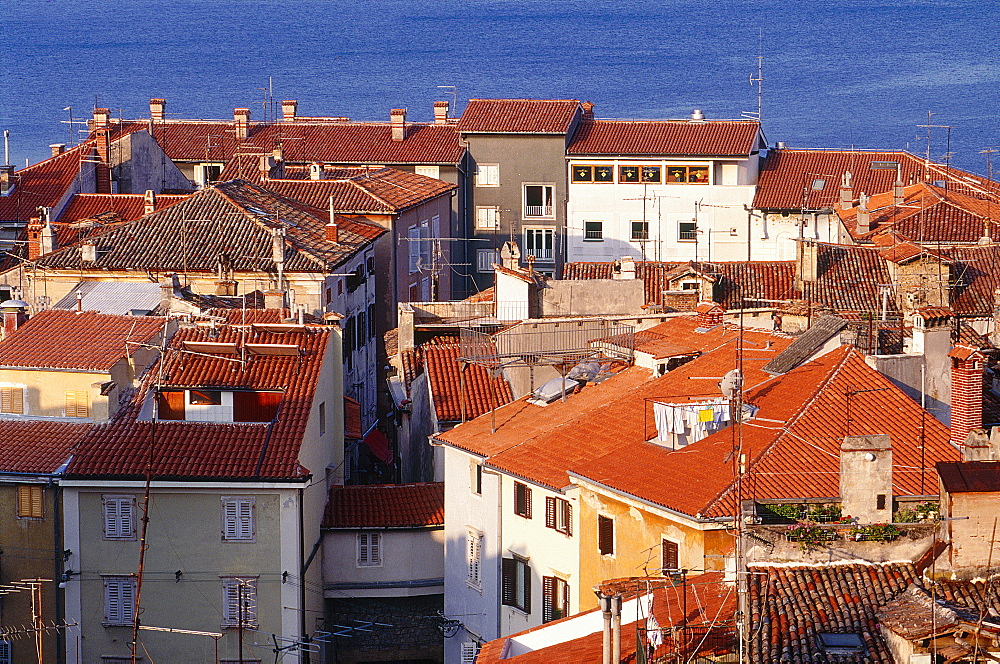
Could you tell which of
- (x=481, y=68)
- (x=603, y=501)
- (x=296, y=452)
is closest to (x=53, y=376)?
(x=296, y=452)

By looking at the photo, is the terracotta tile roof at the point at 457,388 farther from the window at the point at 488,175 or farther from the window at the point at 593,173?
the window at the point at 488,175

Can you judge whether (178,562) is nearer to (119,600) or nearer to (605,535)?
(119,600)

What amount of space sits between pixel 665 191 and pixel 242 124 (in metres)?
15.2

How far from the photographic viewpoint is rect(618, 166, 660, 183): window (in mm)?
57156

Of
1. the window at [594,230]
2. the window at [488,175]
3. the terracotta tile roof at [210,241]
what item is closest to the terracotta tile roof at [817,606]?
the terracotta tile roof at [210,241]

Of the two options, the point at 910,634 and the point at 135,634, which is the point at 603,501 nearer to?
the point at 135,634

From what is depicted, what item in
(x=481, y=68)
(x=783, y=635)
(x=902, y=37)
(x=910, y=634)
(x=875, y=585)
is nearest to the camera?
(x=910, y=634)

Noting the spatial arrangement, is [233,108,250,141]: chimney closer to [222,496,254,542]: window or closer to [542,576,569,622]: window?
[222,496,254,542]: window

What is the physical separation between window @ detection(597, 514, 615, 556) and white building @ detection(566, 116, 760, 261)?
35415 millimetres

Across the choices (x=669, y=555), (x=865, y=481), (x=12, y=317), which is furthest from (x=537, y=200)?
(x=865, y=481)

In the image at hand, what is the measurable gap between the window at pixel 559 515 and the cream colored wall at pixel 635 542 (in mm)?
748

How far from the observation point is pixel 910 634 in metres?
12.8

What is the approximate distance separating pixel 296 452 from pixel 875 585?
11.3 meters

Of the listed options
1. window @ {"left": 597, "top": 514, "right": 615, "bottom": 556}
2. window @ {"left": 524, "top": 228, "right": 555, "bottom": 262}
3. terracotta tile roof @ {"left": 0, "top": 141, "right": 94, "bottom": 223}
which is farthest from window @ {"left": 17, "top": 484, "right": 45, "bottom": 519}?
window @ {"left": 524, "top": 228, "right": 555, "bottom": 262}
